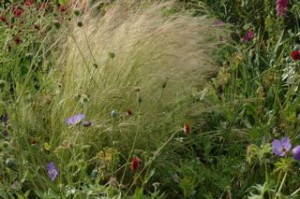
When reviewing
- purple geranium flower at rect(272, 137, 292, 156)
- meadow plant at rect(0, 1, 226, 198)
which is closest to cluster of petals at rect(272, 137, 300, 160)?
purple geranium flower at rect(272, 137, 292, 156)

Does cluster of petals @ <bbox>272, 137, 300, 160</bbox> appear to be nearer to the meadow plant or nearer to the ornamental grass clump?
the meadow plant

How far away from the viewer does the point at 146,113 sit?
2.52 m

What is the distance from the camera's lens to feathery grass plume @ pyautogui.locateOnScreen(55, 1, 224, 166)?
8.30 ft

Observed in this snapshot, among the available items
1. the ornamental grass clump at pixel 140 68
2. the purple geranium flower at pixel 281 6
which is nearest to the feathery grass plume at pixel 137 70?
the ornamental grass clump at pixel 140 68

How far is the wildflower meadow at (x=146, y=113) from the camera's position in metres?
2.22

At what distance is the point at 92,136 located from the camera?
2488mm

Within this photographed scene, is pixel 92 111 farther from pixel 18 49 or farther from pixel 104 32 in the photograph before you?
pixel 18 49

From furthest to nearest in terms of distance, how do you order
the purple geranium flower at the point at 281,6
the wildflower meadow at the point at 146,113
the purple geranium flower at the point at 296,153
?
the purple geranium flower at the point at 281,6 → the wildflower meadow at the point at 146,113 → the purple geranium flower at the point at 296,153

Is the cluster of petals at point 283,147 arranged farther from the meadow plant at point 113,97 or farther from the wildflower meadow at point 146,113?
the meadow plant at point 113,97

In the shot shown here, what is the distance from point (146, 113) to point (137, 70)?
0.32 meters

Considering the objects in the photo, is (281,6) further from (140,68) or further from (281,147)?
(281,147)

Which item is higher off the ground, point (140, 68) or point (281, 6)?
point (140, 68)

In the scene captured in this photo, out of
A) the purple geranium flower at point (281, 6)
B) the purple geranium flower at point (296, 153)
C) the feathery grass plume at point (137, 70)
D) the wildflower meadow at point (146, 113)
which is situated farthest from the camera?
the purple geranium flower at point (281, 6)

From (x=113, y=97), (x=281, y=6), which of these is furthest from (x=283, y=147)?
(x=281, y=6)
